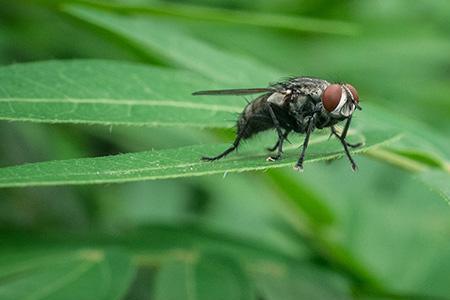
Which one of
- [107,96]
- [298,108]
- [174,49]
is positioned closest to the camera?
[107,96]

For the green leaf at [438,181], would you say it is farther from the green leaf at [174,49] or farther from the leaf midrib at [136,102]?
the green leaf at [174,49]

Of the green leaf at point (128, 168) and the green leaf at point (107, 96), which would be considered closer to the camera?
the green leaf at point (128, 168)

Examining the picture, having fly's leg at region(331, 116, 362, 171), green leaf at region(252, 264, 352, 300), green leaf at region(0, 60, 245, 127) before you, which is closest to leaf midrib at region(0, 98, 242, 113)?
green leaf at region(0, 60, 245, 127)

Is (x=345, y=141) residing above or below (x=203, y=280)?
above

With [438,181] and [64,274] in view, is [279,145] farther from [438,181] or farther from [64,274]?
[64,274]

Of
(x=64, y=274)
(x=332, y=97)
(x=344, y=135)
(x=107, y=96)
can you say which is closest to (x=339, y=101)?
(x=332, y=97)

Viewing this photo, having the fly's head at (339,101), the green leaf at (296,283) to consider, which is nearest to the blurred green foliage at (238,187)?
the green leaf at (296,283)

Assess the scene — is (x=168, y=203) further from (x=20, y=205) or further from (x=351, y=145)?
(x=351, y=145)
